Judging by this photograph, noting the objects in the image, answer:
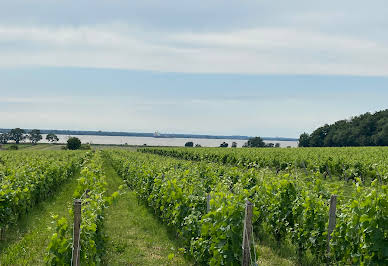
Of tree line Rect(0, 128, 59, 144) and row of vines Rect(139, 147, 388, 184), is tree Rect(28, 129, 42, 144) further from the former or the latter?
row of vines Rect(139, 147, 388, 184)

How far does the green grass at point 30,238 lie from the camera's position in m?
7.53

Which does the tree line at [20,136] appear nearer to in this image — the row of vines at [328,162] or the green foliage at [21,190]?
the row of vines at [328,162]

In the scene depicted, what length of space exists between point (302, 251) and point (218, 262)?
2.85 meters

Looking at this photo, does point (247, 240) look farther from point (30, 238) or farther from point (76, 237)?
point (30, 238)

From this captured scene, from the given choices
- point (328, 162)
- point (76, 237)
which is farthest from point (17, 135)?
point (76, 237)

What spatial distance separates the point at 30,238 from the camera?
906cm


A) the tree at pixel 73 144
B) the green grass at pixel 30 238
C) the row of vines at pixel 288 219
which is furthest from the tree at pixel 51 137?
the row of vines at pixel 288 219

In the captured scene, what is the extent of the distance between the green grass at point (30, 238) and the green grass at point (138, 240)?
1.48 meters

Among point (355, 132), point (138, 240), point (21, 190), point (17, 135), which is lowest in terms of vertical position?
point (138, 240)

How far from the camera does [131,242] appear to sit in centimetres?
927

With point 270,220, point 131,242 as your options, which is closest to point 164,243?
point 131,242

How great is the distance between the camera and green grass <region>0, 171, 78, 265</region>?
296 inches

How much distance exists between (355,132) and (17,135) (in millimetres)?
113655

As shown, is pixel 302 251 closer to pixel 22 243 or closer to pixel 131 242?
pixel 131 242
